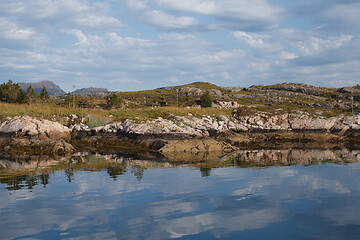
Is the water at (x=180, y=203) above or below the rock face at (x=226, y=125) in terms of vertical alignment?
below

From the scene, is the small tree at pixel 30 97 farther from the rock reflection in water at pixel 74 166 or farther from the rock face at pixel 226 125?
the rock reflection in water at pixel 74 166

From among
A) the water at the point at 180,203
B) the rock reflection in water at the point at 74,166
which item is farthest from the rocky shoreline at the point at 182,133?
the water at the point at 180,203

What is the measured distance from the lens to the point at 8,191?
1385cm

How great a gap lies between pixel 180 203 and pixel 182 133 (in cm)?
2506

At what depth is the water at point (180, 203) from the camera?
903 cm

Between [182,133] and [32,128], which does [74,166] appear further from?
[182,133]

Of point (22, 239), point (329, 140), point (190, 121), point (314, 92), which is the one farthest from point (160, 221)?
point (314, 92)

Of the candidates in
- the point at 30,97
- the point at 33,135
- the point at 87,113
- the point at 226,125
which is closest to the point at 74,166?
the point at 33,135

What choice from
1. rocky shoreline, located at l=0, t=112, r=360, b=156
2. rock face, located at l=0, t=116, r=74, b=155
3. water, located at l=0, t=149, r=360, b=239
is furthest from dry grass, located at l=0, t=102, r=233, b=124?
water, located at l=0, t=149, r=360, b=239

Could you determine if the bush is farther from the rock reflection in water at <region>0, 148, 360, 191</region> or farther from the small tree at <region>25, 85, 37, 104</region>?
the rock reflection in water at <region>0, 148, 360, 191</region>

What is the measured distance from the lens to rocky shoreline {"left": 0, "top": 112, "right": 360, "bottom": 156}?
31984 mm

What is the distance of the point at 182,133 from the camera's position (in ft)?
122

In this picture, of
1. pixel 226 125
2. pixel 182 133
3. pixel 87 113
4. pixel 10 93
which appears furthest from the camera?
pixel 10 93

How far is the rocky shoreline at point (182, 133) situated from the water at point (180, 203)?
38.9 feet
